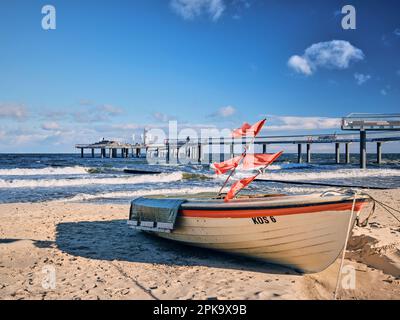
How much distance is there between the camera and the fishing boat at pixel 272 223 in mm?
5621

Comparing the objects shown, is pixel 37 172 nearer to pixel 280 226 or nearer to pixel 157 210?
pixel 157 210

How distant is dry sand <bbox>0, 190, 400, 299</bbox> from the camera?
5.14 metres

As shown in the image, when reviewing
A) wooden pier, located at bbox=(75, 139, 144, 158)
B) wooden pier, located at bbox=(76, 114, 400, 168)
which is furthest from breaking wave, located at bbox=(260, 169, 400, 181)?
wooden pier, located at bbox=(75, 139, 144, 158)

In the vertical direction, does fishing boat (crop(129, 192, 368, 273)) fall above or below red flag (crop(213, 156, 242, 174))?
below

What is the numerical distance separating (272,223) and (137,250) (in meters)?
3.11

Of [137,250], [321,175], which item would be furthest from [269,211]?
[321,175]

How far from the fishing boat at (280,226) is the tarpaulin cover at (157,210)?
0.60ft

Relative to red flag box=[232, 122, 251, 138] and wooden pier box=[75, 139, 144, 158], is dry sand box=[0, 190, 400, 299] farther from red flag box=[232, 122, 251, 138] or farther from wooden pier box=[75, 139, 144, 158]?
wooden pier box=[75, 139, 144, 158]

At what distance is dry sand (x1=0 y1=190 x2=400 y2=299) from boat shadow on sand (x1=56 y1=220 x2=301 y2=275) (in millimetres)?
19

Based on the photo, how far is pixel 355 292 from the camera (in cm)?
538

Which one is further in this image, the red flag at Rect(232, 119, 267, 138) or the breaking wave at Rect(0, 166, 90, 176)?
the breaking wave at Rect(0, 166, 90, 176)

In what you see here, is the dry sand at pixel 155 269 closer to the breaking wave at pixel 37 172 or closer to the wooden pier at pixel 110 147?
the breaking wave at pixel 37 172

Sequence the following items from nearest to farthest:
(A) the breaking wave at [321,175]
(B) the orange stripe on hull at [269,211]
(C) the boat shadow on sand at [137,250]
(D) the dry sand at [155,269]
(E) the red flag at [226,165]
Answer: (D) the dry sand at [155,269]
(B) the orange stripe on hull at [269,211]
(C) the boat shadow on sand at [137,250]
(E) the red flag at [226,165]
(A) the breaking wave at [321,175]

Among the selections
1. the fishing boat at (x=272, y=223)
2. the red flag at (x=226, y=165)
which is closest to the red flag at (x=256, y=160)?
the fishing boat at (x=272, y=223)
